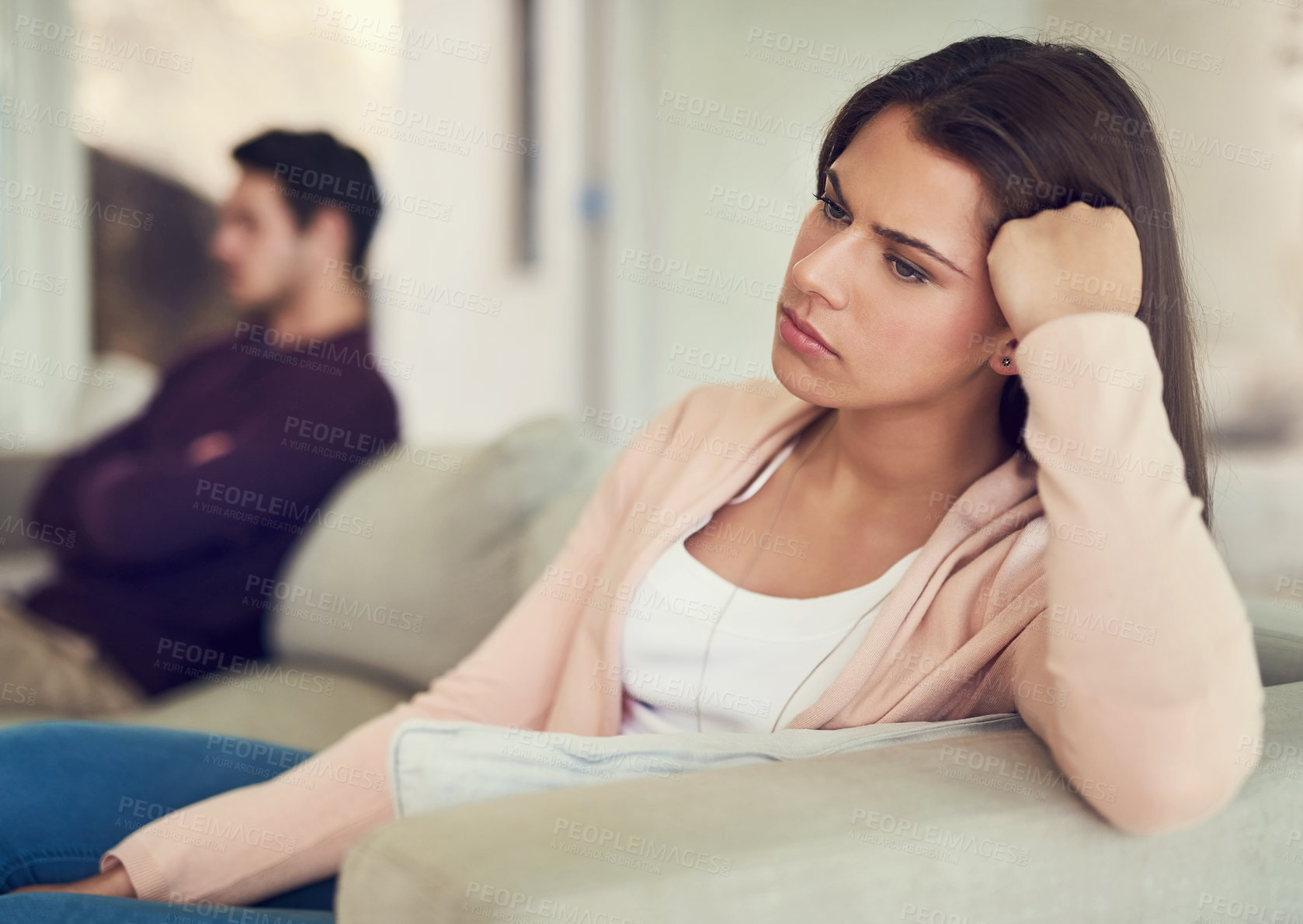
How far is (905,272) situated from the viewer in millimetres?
961

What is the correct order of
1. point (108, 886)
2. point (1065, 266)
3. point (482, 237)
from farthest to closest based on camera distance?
point (482, 237) < point (108, 886) < point (1065, 266)

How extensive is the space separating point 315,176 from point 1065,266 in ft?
5.85

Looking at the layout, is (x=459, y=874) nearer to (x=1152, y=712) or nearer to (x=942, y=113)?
→ (x=1152, y=712)

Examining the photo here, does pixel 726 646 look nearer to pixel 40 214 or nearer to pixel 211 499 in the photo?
pixel 211 499

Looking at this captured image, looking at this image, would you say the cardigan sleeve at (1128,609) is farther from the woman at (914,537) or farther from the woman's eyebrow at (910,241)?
the woman's eyebrow at (910,241)

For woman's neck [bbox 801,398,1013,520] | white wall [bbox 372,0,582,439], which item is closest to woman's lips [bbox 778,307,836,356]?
woman's neck [bbox 801,398,1013,520]

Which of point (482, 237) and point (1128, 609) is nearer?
point (1128, 609)

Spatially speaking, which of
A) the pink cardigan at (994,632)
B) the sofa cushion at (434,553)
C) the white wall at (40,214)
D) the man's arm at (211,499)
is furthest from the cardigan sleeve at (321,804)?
the white wall at (40,214)

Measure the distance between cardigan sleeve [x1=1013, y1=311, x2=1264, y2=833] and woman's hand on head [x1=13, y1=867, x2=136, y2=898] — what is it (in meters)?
0.76

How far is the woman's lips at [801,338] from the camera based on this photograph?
98 centimetres

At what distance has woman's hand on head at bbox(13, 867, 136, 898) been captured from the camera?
98 centimetres

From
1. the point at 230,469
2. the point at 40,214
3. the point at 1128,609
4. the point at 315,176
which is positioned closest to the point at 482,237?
the point at 40,214

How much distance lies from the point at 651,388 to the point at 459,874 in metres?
3.94

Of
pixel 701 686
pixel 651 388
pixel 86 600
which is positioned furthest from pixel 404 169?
pixel 701 686
